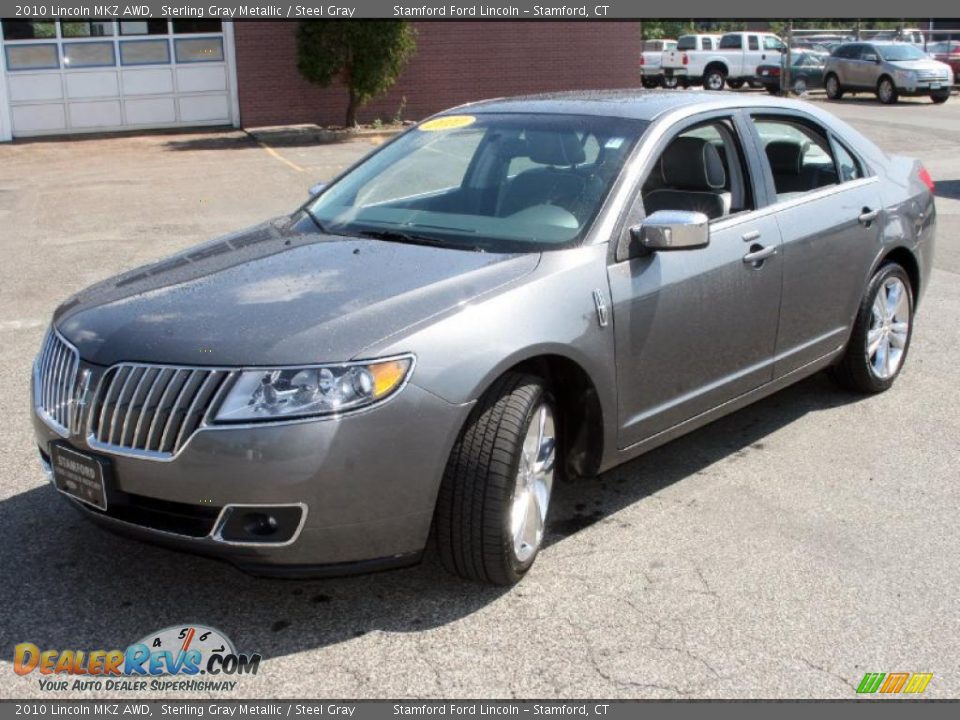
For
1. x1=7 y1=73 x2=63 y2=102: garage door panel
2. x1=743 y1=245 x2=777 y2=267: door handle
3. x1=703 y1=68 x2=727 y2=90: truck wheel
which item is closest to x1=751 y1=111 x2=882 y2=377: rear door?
x1=743 y1=245 x2=777 y2=267: door handle

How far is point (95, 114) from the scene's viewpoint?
72.7 feet

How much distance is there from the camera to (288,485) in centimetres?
340

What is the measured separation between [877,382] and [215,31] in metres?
19.0

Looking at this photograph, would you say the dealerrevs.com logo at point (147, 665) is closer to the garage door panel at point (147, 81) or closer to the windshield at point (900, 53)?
the garage door panel at point (147, 81)

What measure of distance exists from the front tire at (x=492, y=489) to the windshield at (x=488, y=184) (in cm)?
73

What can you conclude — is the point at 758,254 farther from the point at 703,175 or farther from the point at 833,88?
the point at 833,88

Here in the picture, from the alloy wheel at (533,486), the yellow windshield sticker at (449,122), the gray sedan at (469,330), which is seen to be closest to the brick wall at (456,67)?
the yellow windshield sticker at (449,122)

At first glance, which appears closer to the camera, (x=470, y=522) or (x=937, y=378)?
(x=470, y=522)

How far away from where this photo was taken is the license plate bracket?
3.60 metres

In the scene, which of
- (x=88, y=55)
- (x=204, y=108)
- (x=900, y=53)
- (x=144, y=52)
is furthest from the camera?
(x=900, y=53)

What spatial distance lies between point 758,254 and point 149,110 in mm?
19676

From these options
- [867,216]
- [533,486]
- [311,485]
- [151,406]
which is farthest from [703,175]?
[151,406]

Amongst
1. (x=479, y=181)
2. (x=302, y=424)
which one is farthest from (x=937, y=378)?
(x=302, y=424)
